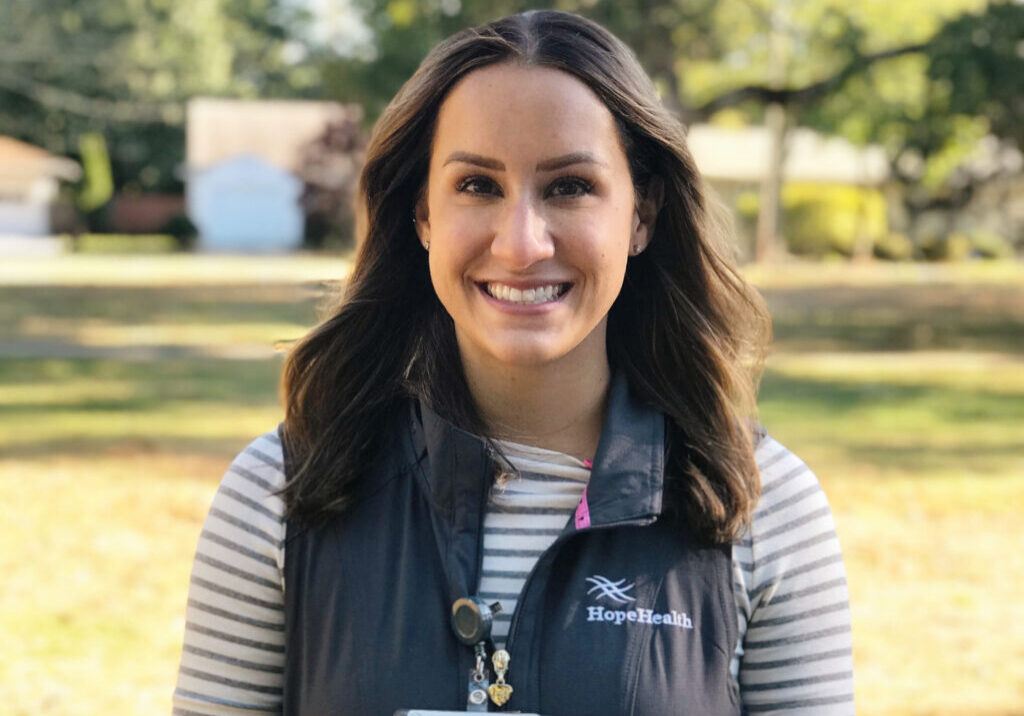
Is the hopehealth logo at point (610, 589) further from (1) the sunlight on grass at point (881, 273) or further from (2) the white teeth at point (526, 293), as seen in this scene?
(1) the sunlight on grass at point (881, 273)

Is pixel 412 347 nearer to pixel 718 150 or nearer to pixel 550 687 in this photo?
pixel 550 687

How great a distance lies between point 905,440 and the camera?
11094 mm

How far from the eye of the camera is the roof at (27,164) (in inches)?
2093

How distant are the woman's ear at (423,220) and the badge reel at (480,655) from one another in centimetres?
65

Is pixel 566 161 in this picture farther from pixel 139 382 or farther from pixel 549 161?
pixel 139 382

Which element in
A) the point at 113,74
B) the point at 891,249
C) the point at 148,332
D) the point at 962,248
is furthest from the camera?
the point at 113,74

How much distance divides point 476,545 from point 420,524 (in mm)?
84

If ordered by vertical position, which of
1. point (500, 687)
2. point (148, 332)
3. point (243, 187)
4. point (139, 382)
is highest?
point (243, 187)

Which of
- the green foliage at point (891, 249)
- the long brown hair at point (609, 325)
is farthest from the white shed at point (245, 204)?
the long brown hair at point (609, 325)

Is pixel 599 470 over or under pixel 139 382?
under

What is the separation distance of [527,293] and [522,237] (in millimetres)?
85

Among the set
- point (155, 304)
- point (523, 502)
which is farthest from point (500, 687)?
point (155, 304)

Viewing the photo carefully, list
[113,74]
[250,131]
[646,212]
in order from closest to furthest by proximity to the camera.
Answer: [646,212], [250,131], [113,74]

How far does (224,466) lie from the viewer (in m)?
9.44
